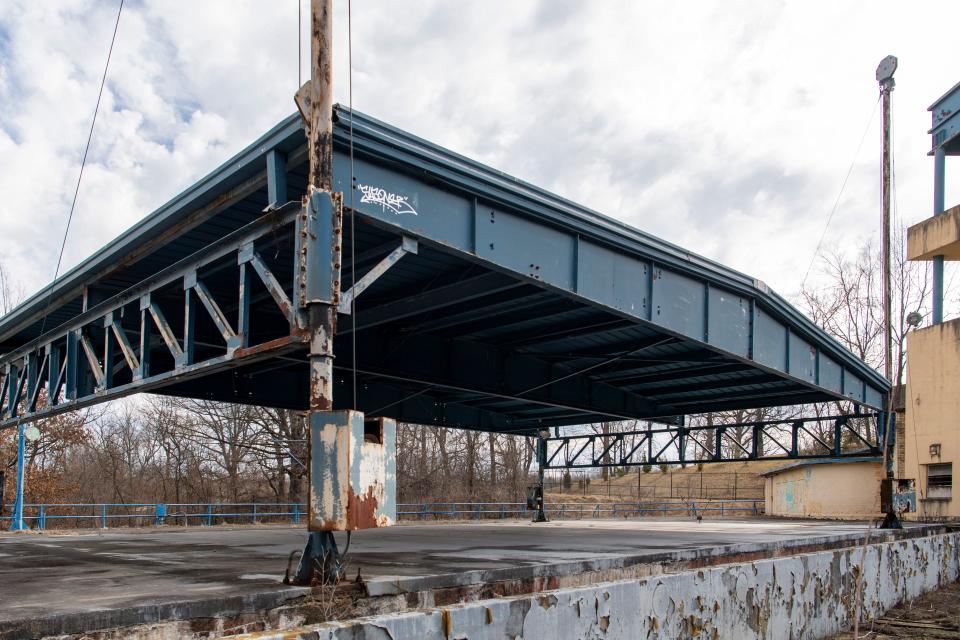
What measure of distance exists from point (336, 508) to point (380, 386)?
59.2 ft

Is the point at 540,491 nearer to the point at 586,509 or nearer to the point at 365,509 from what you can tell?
the point at 586,509

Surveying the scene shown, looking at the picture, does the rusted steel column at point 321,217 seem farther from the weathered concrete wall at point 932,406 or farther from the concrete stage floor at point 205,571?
the weathered concrete wall at point 932,406

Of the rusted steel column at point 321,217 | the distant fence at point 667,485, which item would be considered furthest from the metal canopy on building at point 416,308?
the distant fence at point 667,485

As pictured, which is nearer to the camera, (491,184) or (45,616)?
(45,616)

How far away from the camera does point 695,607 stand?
27.9 ft

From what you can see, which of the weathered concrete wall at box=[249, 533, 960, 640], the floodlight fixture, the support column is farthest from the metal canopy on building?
the floodlight fixture

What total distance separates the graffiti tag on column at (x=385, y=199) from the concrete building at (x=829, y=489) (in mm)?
27802

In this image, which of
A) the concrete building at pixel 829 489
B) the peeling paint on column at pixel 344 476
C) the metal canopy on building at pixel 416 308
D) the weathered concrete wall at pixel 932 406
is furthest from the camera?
the concrete building at pixel 829 489

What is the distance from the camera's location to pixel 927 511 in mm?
24922

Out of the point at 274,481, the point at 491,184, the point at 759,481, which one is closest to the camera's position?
the point at 491,184

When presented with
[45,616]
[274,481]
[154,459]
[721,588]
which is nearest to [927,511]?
[721,588]

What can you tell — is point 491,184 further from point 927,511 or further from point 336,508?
point 927,511

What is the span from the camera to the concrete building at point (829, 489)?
33844 millimetres

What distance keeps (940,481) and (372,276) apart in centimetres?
2251
